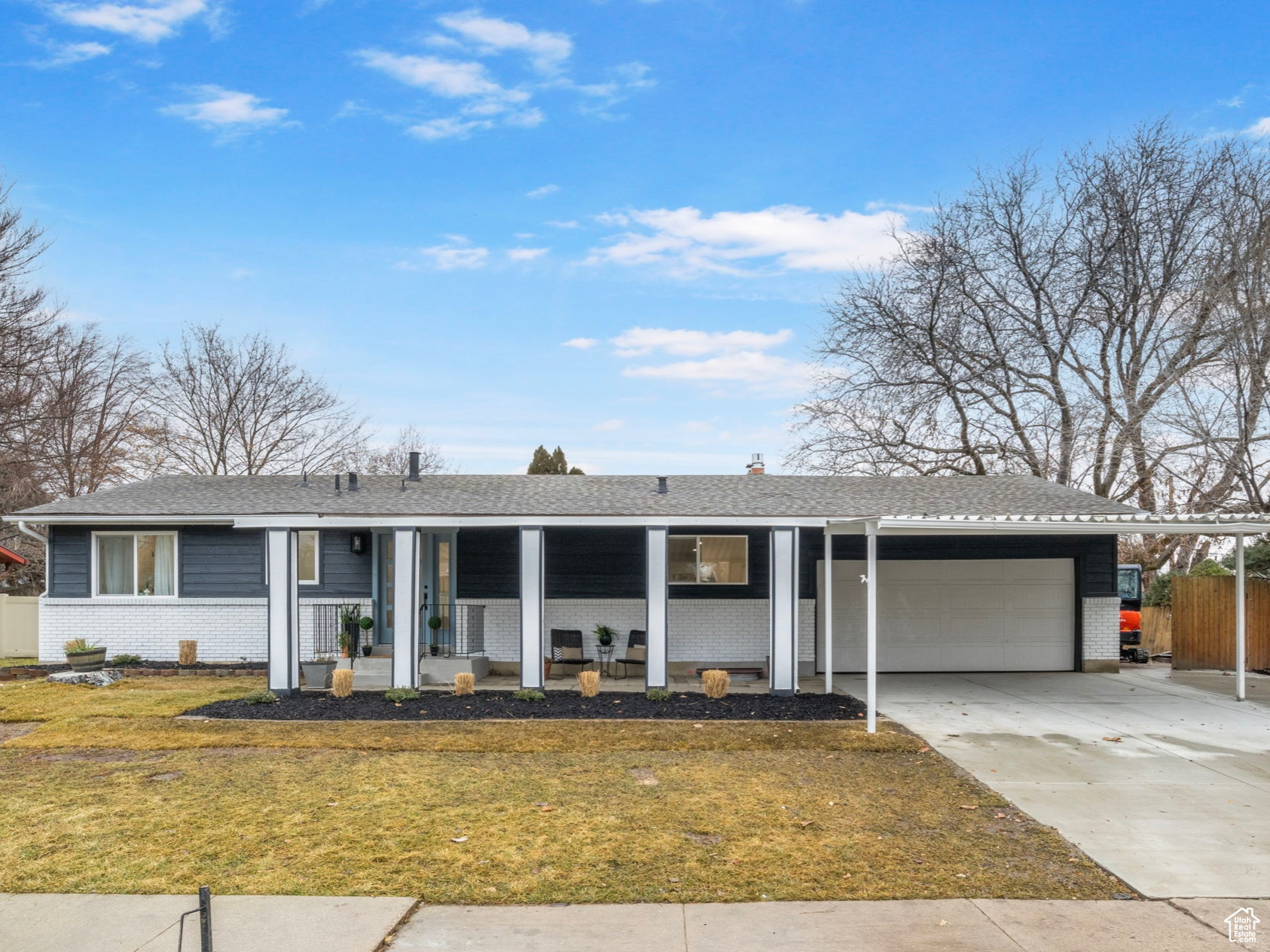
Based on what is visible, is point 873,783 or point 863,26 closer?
point 873,783

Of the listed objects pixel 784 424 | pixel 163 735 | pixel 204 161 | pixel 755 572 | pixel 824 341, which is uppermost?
pixel 204 161

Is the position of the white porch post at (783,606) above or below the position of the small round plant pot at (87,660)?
above

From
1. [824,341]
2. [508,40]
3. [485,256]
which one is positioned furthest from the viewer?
[824,341]

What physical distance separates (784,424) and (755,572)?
1262 centimetres

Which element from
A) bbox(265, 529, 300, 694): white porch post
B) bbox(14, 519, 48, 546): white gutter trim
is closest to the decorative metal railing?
bbox(265, 529, 300, 694): white porch post

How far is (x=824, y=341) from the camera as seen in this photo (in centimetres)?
2553

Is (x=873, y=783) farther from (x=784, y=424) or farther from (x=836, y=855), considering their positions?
(x=784, y=424)

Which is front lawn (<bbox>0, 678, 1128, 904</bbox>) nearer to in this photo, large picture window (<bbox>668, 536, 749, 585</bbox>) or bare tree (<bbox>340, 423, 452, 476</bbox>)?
large picture window (<bbox>668, 536, 749, 585</bbox>)

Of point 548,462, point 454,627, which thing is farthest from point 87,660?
point 548,462

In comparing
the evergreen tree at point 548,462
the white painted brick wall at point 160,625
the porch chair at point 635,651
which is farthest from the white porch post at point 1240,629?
the evergreen tree at point 548,462

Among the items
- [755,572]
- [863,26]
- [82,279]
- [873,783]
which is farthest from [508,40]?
[82,279]

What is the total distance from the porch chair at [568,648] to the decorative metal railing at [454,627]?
1.19m

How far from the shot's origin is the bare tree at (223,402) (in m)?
29.1

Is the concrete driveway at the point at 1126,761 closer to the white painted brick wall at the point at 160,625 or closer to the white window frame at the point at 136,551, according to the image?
the white painted brick wall at the point at 160,625
